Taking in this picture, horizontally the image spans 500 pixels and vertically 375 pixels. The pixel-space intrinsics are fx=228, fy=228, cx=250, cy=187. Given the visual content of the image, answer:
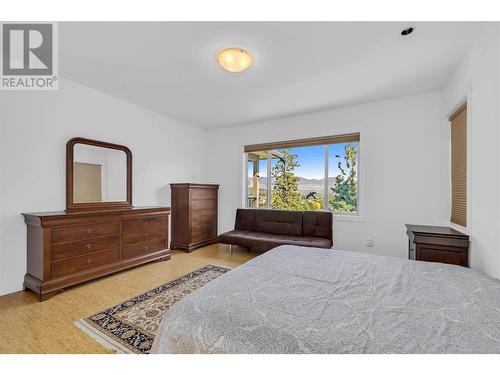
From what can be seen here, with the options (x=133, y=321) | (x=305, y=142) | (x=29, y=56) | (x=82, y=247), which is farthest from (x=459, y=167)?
(x=29, y=56)

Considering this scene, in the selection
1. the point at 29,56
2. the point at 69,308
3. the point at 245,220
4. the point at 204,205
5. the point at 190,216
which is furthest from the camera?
the point at 204,205

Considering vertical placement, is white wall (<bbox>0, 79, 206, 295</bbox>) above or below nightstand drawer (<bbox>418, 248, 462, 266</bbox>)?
above

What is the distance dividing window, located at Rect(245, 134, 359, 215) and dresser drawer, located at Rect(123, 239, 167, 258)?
1.98 m

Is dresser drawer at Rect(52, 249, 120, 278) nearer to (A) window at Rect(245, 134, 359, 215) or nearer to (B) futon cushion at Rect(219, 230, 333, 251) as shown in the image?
(B) futon cushion at Rect(219, 230, 333, 251)

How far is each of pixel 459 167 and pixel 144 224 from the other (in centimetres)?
421

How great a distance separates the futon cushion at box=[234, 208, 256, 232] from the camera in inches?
175

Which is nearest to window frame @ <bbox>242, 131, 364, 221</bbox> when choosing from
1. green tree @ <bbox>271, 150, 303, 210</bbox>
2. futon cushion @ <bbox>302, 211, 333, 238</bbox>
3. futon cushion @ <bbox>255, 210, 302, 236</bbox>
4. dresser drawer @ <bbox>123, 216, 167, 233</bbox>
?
green tree @ <bbox>271, 150, 303, 210</bbox>

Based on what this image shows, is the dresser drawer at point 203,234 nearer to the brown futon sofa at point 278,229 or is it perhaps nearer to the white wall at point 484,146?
the brown futon sofa at point 278,229

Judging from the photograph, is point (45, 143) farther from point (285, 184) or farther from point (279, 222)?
point (285, 184)

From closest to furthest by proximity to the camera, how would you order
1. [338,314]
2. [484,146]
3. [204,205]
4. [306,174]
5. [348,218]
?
[338,314] → [484,146] → [348,218] → [306,174] → [204,205]

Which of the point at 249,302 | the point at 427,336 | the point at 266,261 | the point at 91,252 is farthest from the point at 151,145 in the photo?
the point at 427,336

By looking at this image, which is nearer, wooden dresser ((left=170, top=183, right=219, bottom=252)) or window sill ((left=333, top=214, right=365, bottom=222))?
window sill ((left=333, top=214, right=365, bottom=222))

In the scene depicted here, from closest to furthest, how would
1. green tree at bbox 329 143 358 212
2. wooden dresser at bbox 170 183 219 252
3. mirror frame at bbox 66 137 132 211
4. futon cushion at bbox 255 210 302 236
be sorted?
mirror frame at bbox 66 137 132 211 → green tree at bbox 329 143 358 212 → futon cushion at bbox 255 210 302 236 → wooden dresser at bbox 170 183 219 252

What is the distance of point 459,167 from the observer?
268 cm
